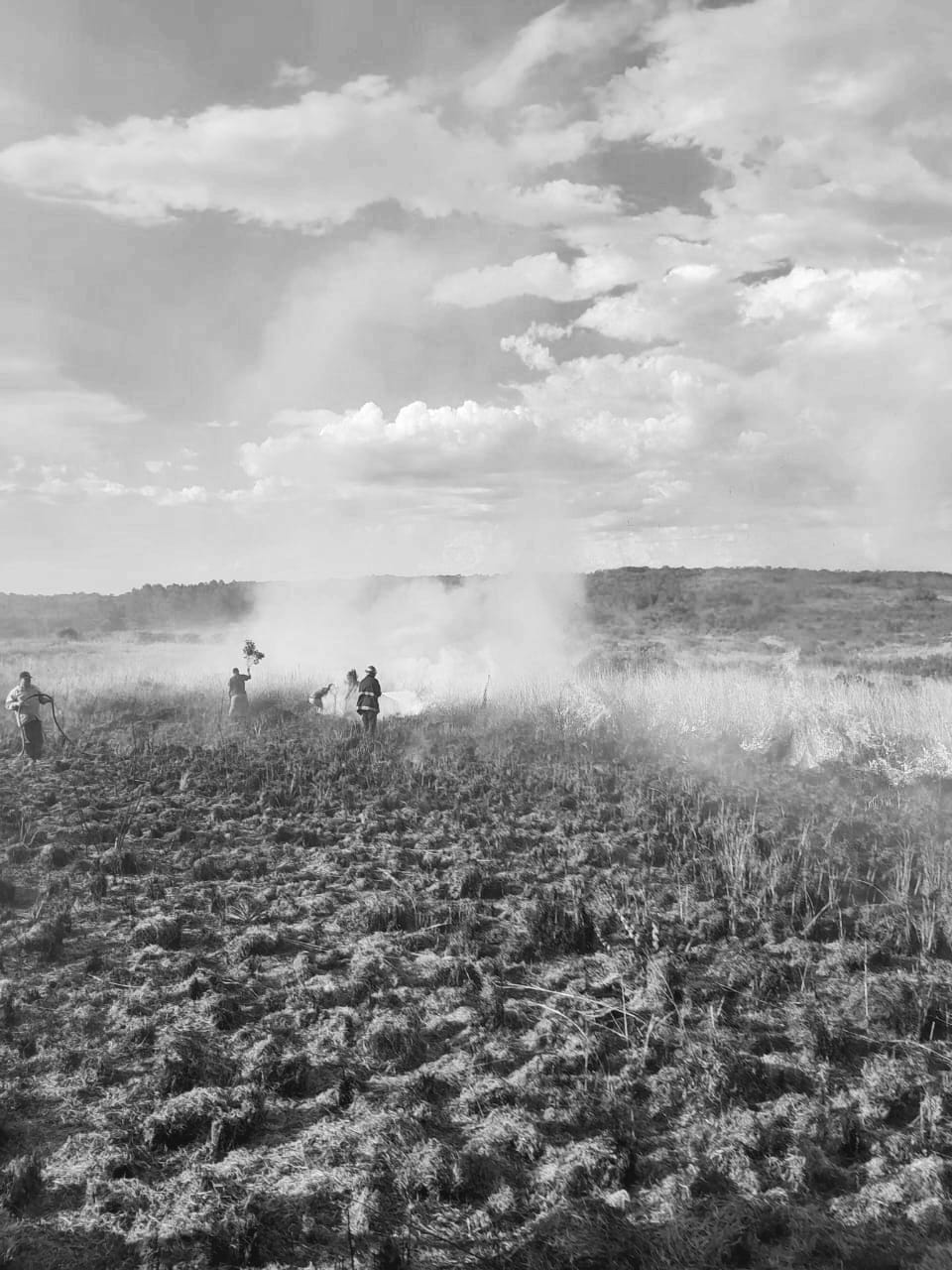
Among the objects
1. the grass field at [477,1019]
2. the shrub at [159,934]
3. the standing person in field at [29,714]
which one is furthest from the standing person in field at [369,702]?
the shrub at [159,934]

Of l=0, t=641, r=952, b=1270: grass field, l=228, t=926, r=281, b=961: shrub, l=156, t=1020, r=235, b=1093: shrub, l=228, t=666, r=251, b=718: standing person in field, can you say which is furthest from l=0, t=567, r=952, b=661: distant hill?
l=156, t=1020, r=235, b=1093: shrub

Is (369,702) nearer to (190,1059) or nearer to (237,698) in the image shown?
(237,698)

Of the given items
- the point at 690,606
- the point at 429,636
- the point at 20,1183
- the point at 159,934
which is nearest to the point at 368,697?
the point at 159,934

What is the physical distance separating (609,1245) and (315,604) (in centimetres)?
3517

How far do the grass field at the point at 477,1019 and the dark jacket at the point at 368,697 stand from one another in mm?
3228

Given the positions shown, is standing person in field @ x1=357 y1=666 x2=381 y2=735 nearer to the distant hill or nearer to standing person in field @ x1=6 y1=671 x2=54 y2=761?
standing person in field @ x1=6 y1=671 x2=54 y2=761

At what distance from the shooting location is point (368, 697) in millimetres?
15867

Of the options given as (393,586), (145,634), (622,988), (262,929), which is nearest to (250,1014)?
(262,929)

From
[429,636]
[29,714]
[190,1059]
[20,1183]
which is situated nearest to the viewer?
[20,1183]

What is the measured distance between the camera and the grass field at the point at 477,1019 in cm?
410

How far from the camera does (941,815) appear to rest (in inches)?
420

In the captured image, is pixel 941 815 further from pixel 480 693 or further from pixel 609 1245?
pixel 480 693

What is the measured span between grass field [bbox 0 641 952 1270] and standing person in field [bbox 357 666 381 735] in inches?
122

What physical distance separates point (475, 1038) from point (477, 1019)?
22 cm
